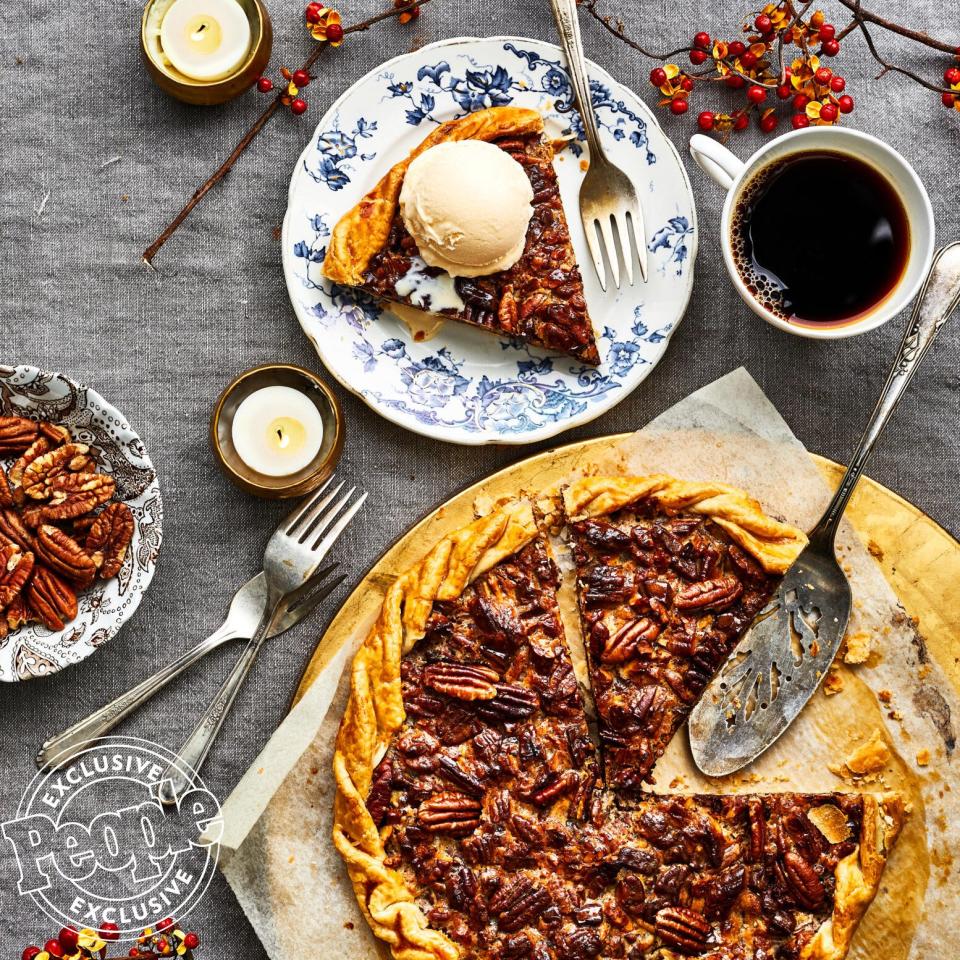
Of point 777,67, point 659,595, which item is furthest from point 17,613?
point 777,67

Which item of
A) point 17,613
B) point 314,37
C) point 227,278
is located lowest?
point 17,613

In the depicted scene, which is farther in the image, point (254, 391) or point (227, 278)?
point (227, 278)

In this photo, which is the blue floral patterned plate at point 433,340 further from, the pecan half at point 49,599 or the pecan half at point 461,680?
the pecan half at point 49,599

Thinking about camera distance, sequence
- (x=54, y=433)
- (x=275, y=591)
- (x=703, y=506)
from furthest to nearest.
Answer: (x=275, y=591)
(x=54, y=433)
(x=703, y=506)

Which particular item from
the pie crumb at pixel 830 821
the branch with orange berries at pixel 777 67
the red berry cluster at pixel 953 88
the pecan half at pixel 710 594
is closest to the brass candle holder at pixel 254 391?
the pecan half at pixel 710 594

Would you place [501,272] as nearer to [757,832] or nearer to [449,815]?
[449,815]

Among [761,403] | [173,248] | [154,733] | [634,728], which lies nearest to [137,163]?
[173,248]
